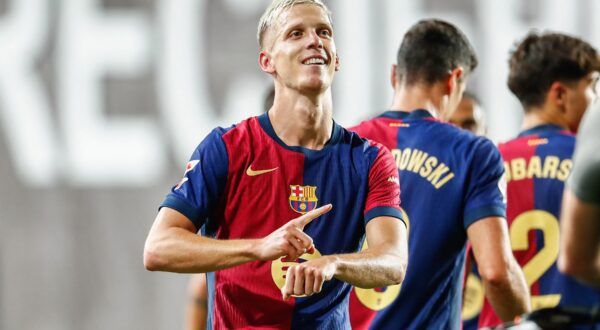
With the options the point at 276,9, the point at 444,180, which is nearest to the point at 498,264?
the point at 444,180

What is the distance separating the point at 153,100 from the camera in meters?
6.98

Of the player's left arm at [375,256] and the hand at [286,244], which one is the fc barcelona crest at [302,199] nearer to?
the player's left arm at [375,256]

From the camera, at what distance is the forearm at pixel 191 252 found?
2.94m

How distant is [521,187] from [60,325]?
353 cm

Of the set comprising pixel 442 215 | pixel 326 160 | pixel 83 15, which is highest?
pixel 83 15

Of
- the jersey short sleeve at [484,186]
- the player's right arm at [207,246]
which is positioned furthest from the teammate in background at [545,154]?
the player's right arm at [207,246]

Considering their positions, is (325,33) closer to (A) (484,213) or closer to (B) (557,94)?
(A) (484,213)

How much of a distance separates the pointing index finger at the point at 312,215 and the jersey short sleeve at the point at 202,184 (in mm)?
305

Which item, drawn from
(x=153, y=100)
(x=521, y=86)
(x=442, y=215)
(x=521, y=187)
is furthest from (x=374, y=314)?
(x=153, y=100)

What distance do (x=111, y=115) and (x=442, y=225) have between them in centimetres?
347

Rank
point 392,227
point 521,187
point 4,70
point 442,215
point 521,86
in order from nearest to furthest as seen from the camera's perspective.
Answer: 1. point 392,227
2. point 442,215
3. point 521,187
4. point 521,86
5. point 4,70

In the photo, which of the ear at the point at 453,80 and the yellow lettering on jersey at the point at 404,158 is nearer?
the yellow lettering on jersey at the point at 404,158

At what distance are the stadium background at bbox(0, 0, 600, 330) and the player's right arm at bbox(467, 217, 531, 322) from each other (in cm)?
311

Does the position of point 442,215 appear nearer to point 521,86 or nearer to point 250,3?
point 521,86
